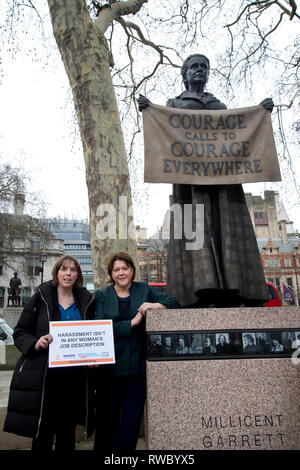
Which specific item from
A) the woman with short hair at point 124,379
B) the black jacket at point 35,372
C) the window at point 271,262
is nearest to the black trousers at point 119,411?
the woman with short hair at point 124,379

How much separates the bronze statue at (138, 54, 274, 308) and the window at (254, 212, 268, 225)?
176 feet

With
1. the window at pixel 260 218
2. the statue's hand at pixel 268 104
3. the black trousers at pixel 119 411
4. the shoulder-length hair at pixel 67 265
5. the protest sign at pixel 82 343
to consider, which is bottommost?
the black trousers at pixel 119 411

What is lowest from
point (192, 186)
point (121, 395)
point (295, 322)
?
point (121, 395)

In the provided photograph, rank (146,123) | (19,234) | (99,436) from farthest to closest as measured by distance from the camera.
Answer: (19,234) < (146,123) < (99,436)

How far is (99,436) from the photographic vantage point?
2652mm

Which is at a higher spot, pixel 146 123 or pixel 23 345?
pixel 146 123

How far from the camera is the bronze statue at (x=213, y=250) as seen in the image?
3.19 metres

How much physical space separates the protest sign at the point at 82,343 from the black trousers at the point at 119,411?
0.27 metres

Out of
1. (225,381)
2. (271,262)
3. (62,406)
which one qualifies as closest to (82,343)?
(62,406)

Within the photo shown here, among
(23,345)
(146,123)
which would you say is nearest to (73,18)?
(146,123)

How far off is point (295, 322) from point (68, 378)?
66.4 inches

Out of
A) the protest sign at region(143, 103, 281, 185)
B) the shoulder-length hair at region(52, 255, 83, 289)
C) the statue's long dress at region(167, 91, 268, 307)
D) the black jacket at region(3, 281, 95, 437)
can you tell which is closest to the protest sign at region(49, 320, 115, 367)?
the black jacket at region(3, 281, 95, 437)

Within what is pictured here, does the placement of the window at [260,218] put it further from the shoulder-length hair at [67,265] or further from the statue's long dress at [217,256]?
the shoulder-length hair at [67,265]
